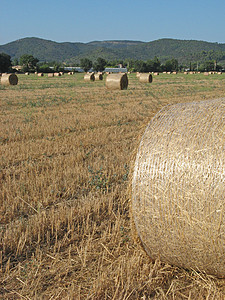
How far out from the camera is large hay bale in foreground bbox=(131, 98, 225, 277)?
9.62 ft

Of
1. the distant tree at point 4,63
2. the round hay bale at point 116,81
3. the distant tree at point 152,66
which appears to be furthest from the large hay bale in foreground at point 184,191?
the distant tree at point 152,66

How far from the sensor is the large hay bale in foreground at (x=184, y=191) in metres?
2.93

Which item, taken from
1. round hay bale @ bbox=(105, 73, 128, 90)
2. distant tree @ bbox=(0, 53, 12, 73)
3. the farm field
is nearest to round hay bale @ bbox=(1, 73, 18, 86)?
round hay bale @ bbox=(105, 73, 128, 90)

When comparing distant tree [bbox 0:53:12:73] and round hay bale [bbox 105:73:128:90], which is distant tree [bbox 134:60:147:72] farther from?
round hay bale [bbox 105:73:128:90]

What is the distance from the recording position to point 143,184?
3.27 meters

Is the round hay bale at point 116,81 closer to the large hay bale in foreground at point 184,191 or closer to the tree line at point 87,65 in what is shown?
the large hay bale in foreground at point 184,191

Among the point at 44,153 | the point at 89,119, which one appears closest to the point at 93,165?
the point at 44,153

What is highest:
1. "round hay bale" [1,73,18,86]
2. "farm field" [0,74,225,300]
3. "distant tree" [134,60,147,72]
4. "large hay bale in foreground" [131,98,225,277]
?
"distant tree" [134,60,147,72]

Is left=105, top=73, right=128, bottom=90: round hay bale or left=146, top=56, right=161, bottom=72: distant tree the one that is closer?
left=105, top=73, right=128, bottom=90: round hay bale

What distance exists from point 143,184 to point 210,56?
186m

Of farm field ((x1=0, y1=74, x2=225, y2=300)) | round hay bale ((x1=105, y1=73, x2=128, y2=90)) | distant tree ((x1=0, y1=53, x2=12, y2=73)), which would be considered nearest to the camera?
farm field ((x1=0, y1=74, x2=225, y2=300))

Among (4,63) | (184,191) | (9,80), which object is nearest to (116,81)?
(9,80)

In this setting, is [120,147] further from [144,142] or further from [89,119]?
[144,142]

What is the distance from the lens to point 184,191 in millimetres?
3033
